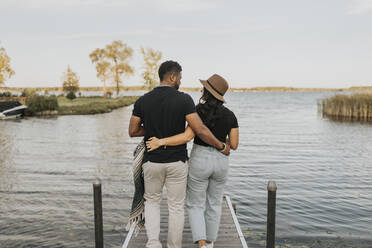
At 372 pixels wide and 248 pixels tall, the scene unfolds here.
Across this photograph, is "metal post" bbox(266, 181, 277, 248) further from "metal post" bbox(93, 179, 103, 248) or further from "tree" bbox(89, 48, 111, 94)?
"tree" bbox(89, 48, 111, 94)

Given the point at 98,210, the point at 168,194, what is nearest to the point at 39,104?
the point at 98,210

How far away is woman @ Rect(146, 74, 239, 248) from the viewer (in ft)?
12.8

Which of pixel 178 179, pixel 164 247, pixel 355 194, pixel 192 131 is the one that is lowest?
pixel 355 194

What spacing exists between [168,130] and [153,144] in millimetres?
233

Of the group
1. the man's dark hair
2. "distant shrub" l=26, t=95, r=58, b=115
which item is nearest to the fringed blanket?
the man's dark hair

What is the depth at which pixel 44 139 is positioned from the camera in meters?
19.6

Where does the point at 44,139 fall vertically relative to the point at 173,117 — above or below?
below

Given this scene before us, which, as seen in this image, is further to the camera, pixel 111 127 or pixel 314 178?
pixel 111 127

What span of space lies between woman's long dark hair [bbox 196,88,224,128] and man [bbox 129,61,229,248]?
7.4 inches

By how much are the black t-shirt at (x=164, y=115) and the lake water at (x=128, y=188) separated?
335 centimetres

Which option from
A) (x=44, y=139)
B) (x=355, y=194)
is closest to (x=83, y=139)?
(x=44, y=139)

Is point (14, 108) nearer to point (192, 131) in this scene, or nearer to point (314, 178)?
point (314, 178)

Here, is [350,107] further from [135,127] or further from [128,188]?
[135,127]

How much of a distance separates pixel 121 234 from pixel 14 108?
31327 mm
